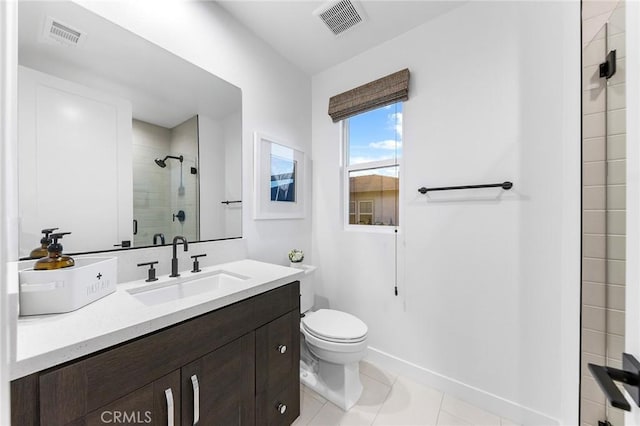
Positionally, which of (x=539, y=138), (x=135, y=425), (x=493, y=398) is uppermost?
(x=539, y=138)

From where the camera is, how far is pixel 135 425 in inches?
28.5

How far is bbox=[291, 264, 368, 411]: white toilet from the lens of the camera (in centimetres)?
149

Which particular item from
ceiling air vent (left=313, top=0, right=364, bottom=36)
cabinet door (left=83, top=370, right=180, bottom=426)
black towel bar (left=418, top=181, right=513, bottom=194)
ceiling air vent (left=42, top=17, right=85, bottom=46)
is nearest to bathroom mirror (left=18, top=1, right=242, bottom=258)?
ceiling air vent (left=42, top=17, right=85, bottom=46)

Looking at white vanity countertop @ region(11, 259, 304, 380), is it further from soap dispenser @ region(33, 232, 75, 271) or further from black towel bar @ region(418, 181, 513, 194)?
black towel bar @ region(418, 181, 513, 194)

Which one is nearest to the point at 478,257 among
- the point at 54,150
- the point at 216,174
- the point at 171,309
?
the point at 171,309

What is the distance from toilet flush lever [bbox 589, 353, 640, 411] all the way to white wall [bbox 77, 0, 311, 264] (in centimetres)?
170

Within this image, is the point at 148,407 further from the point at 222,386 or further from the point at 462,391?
the point at 462,391

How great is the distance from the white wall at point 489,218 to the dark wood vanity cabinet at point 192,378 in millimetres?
976

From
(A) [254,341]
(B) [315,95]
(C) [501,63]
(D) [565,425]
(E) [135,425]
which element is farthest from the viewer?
(B) [315,95]

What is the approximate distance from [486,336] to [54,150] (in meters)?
2.45

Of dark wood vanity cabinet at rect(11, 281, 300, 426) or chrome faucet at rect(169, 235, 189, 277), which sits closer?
dark wood vanity cabinet at rect(11, 281, 300, 426)

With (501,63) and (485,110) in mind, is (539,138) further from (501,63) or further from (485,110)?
(501,63)

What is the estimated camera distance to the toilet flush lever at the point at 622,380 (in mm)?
406

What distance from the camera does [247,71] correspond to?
5.80 feet
